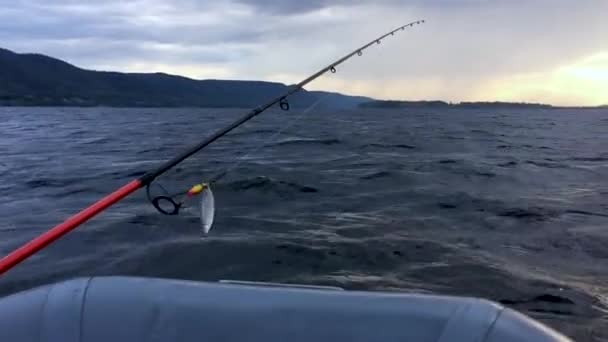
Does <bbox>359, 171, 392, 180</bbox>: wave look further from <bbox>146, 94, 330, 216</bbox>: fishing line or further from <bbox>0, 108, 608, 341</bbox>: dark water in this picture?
<bbox>146, 94, 330, 216</bbox>: fishing line

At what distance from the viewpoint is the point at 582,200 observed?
8.79m

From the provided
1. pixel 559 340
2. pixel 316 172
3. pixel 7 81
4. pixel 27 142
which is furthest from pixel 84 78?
pixel 559 340

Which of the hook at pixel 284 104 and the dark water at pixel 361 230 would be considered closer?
the hook at pixel 284 104

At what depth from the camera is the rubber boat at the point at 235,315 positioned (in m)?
1.99

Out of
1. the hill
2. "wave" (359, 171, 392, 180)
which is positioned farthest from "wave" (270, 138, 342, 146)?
the hill

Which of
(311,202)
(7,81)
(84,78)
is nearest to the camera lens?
(311,202)

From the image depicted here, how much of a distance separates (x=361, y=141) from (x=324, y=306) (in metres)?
18.1

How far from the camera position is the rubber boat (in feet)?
6.53

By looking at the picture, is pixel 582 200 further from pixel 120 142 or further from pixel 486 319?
pixel 120 142

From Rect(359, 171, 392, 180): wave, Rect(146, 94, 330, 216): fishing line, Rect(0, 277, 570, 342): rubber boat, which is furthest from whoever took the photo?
Rect(359, 171, 392, 180): wave

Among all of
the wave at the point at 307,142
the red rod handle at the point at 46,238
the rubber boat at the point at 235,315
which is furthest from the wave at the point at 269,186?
the wave at the point at 307,142

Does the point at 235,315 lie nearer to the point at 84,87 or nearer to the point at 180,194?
the point at 180,194

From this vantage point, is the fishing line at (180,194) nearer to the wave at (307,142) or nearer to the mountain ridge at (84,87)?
the wave at (307,142)

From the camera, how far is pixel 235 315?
2146 millimetres
